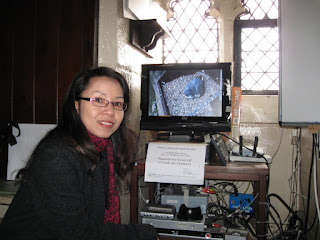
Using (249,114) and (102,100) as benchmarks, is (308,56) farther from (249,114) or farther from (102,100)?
(249,114)

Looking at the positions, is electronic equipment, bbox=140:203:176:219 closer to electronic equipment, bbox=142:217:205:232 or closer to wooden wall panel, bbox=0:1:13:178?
electronic equipment, bbox=142:217:205:232

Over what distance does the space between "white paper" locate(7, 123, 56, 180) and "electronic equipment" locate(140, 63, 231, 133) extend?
0.64 m

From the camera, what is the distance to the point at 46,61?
1411mm

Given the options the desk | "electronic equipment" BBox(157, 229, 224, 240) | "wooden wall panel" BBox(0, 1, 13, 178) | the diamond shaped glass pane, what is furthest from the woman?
the diamond shaped glass pane

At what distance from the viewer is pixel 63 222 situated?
0.75 metres

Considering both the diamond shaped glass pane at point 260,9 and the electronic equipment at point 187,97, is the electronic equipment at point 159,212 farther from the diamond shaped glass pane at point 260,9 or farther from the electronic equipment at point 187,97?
the diamond shaped glass pane at point 260,9

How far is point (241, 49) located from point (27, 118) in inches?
69.4

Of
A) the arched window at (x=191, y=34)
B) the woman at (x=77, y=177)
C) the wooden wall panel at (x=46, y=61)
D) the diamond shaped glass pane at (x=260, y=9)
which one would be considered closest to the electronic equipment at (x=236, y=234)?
the woman at (x=77, y=177)

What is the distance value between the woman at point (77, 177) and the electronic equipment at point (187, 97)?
56cm

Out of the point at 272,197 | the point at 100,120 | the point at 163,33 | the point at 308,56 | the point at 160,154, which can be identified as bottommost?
the point at 272,197

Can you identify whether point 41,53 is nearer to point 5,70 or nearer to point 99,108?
point 5,70

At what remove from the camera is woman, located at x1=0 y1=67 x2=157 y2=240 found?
76 centimetres

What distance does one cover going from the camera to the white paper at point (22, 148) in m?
1.43

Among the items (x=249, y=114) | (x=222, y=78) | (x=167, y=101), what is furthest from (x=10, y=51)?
(x=249, y=114)
